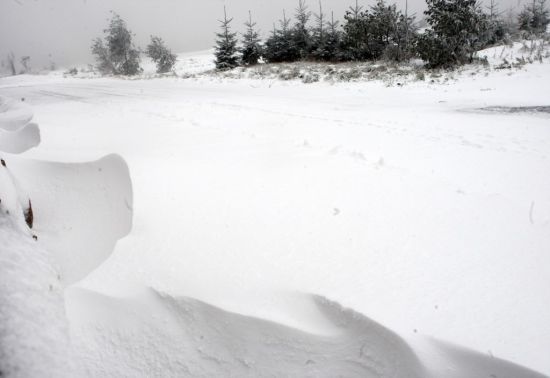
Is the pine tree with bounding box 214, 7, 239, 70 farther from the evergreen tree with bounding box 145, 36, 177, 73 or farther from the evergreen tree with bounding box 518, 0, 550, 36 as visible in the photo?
the evergreen tree with bounding box 518, 0, 550, 36

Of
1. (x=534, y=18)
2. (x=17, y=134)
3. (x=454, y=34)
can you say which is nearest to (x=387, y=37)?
(x=454, y=34)

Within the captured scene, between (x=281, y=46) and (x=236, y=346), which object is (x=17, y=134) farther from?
(x=281, y=46)

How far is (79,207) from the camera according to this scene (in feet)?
9.00

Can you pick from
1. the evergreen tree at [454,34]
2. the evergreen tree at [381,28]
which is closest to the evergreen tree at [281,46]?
the evergreen tree at [381,28]

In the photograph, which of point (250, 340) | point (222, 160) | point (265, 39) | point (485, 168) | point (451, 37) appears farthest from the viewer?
point (265, 39)

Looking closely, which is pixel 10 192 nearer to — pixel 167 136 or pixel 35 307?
pixel 35 307

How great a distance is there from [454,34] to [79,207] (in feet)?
40.7

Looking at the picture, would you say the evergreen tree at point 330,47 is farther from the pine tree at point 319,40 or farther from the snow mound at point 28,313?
the snow mound at point 28,313

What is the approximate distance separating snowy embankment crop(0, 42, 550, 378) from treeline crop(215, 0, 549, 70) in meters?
8.40

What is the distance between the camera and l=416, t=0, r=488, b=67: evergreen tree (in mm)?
10375

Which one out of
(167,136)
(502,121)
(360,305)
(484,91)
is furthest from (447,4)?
(360,305)

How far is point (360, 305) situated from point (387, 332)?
16 centimetres

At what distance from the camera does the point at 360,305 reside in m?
1.38

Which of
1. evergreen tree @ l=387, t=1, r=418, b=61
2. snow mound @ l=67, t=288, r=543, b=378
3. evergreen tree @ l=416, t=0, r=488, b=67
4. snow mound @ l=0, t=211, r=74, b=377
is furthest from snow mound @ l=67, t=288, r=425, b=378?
evergreen tree @ l=387, t=1, r=418, b=61
